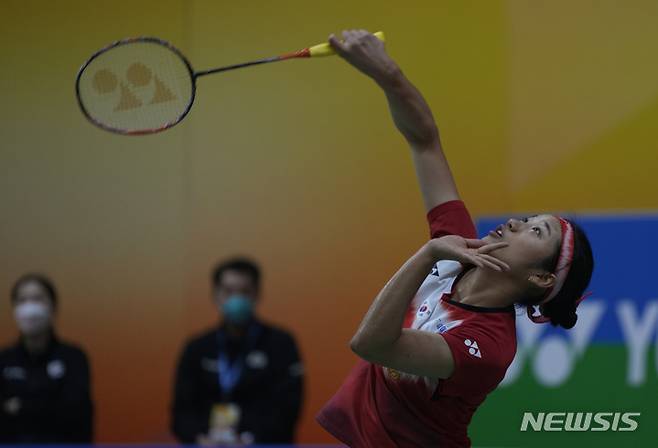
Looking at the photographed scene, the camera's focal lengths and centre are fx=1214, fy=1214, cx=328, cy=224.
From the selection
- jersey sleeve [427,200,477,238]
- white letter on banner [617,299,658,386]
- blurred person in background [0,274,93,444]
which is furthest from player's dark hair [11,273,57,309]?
jersey sleeve [427,200,477,238]

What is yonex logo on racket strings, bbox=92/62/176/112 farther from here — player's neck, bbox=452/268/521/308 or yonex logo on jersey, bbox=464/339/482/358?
yonex logo on jersey, bbox=464/339/482/358

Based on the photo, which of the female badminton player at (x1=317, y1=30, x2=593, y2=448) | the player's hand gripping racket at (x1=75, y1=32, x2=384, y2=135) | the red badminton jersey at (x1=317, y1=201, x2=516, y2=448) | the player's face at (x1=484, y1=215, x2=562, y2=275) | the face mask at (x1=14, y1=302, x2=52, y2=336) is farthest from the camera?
the face mask at (x1=14, y1=302, x2=52, y2=336)

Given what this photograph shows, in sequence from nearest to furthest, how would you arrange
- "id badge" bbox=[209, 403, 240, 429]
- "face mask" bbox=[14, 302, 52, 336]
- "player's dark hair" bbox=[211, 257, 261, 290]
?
"id badge" bbox=[209, 403, 240, 429], "face mask" bbox=[14, 302, 52, 336], "player's dark hair" bbox=[211, 257, 261, 290]

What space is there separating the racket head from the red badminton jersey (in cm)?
94

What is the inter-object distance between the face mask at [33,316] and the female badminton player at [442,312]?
10.4ft

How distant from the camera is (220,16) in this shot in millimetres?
7180

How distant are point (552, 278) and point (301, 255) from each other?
153 inches

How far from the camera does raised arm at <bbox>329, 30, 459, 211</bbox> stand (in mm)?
3561

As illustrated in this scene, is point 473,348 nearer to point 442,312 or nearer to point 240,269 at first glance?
point 442,312

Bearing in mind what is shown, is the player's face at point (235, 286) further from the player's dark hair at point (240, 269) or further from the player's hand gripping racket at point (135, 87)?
the player's hand gripping racket at point (135, 87)

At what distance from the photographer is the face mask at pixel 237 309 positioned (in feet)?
21.8

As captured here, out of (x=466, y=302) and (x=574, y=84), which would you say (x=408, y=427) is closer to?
(x=466, y=302)

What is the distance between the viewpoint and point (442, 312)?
3.68 m

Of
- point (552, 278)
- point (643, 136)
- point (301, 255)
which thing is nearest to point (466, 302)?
point (552, 278)
